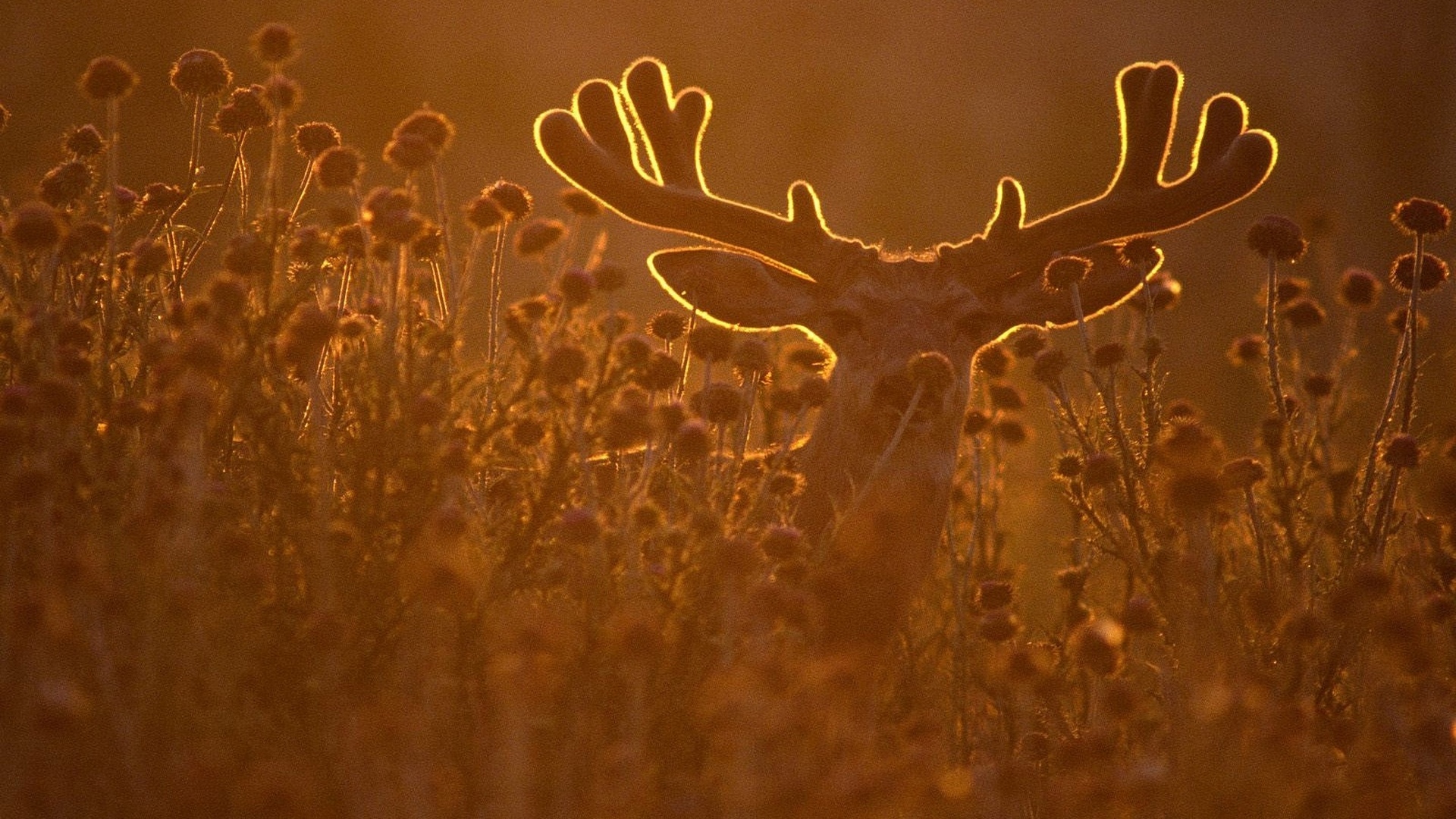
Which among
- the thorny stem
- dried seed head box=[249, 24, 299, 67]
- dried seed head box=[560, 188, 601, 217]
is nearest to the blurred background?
the thorny stem

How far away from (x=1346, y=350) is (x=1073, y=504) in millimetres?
1003

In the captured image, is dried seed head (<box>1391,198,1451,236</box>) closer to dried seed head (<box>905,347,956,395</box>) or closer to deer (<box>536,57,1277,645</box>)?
deer (<box>536,57,1277,645</box>)

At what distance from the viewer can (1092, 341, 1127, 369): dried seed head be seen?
178 inches

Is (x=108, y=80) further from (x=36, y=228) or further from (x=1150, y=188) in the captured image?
(x=1150, y=188)

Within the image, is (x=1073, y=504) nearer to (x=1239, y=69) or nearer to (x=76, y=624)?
(x=76, y=624)

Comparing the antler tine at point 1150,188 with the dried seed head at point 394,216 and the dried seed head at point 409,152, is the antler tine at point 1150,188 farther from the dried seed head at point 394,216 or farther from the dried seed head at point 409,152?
the dried seed head at point 394,216

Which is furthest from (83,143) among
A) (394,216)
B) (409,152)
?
(394,216)

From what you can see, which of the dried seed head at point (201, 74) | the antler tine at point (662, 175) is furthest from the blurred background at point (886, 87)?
the dried seed head at point (201, 74)

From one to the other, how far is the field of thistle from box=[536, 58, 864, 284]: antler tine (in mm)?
1134

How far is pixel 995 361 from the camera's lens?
4.82m

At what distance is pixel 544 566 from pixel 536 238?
79 cm

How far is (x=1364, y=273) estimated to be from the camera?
4797 mm

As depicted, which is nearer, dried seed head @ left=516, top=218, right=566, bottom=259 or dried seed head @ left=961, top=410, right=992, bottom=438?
dried seed head @ left=516, top=218, right=566, bottom=259

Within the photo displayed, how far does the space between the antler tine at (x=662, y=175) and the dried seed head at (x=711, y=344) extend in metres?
1.29
